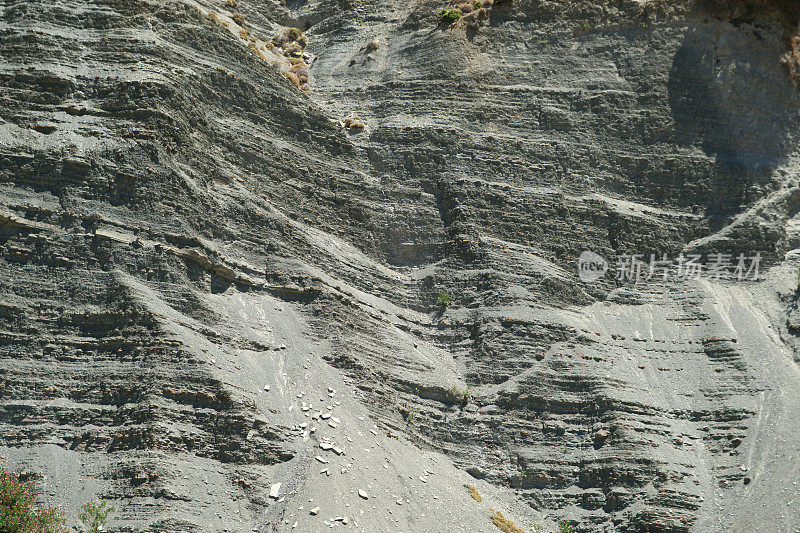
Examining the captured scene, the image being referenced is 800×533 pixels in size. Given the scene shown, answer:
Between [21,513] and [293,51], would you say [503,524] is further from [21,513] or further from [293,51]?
[293,51]

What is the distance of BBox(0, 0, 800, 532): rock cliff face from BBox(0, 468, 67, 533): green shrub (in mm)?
795

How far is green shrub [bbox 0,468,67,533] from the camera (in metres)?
14.0

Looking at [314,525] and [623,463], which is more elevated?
[623,463]

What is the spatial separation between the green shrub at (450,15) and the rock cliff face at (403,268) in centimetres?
28

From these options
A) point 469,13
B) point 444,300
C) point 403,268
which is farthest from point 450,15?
point 444,300

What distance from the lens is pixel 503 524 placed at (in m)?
18.6

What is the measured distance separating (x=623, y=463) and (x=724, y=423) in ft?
11.6

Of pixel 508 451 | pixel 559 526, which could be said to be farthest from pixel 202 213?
pixel 559 526

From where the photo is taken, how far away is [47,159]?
19281 mm

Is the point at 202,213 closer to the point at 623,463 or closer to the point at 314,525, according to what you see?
the point at 314,525

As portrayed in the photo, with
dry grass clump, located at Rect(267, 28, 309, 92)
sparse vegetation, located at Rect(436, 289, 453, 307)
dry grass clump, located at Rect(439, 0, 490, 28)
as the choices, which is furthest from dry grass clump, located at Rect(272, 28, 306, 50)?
sparse vegetation, located at Rect(436, 289, 453, 307)

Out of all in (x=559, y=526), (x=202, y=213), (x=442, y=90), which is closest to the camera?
(x=559, y=526)

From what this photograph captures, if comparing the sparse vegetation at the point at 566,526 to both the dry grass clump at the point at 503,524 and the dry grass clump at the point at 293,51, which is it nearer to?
the dry grass clump at the point at 503,524

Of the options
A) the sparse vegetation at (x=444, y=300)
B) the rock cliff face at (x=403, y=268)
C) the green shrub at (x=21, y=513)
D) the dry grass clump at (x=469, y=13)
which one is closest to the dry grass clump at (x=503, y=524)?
the rock cliff face at (x=403, y=268)
